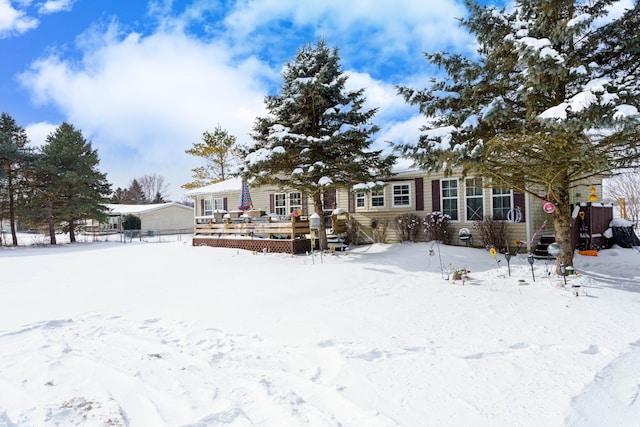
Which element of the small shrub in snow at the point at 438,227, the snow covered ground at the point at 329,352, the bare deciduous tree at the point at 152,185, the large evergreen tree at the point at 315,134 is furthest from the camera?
the bare deciduous tree at the point at 152,185

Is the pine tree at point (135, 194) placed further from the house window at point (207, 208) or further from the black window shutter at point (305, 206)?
the black window shutter at point (305, 206)

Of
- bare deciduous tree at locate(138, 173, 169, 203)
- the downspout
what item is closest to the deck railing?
the downspout

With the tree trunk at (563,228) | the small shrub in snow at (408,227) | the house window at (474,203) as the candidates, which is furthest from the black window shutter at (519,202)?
the tree trunk at (563,228)

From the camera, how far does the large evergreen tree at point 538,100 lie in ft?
20.9

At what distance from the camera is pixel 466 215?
42.8 ft

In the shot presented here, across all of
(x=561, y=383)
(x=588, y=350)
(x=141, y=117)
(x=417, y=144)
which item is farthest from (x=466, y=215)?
(x=141, y=117)

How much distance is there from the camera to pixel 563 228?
27.6ft

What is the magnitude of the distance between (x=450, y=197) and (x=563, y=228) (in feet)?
16.8

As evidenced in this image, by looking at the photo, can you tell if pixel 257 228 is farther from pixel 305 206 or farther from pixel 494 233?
pixel 494 233

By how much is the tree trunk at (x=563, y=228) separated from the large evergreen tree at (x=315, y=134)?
535 cm

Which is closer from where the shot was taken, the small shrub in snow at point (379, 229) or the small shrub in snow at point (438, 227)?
the small shrub in snow at point (438, 227)

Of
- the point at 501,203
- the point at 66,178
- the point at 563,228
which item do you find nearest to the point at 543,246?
the point at 501,203

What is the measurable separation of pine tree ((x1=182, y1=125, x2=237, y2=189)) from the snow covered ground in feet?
87.8

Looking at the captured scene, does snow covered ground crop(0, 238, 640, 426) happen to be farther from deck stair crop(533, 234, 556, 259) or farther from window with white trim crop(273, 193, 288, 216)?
window with white trim crop(273, 193, 288, 216)
